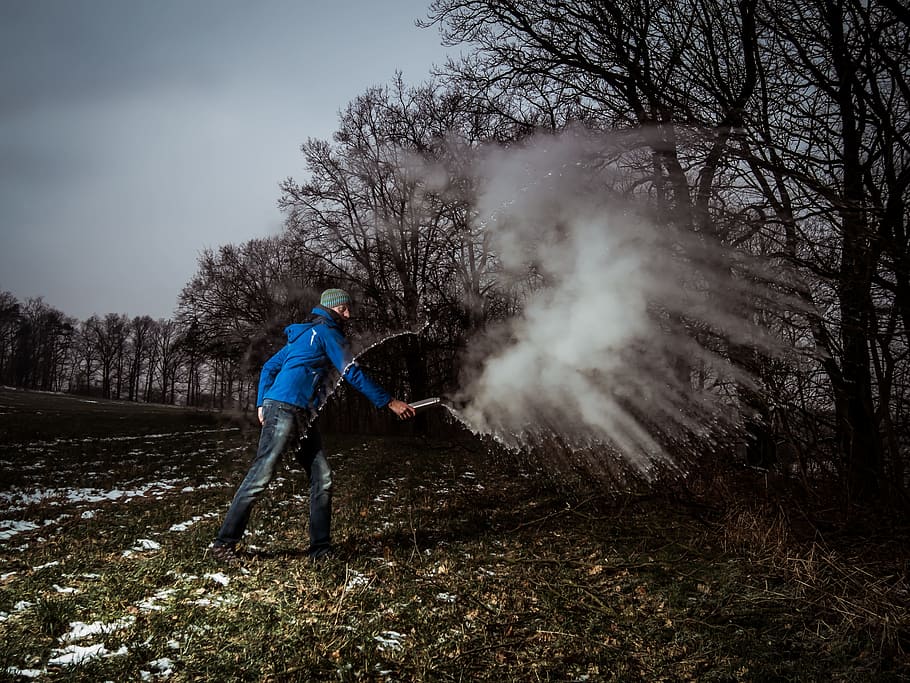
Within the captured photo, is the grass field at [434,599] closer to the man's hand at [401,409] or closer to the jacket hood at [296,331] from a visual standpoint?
the man's hand at [401,409]

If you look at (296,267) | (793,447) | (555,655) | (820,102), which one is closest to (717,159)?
(820,102)

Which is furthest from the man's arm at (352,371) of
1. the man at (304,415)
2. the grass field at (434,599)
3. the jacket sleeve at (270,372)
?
the grass field at (434,599)

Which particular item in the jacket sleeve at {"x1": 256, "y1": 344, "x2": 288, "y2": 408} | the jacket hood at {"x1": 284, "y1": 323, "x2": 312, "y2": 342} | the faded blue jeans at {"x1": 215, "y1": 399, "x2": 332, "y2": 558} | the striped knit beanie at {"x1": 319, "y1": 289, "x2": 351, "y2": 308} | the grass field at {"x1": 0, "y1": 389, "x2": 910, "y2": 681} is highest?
the striped knit beanie at {"x1": 319, "y1": 289, "x2": 351, "y2": 308}

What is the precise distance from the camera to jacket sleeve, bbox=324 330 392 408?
457cm

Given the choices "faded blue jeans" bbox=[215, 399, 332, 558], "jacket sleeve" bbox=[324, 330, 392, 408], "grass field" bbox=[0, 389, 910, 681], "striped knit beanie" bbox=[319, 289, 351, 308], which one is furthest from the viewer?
"striped knit beanie" bbox=[319, 289, 351, 308]

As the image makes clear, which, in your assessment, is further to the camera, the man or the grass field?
the man

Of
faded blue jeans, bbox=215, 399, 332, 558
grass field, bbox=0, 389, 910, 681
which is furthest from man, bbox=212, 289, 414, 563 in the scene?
grass field, bbox=0, 389, 910, 681

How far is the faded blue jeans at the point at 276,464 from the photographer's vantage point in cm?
443

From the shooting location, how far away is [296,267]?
2370 cm

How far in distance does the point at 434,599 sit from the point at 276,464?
1.73 m

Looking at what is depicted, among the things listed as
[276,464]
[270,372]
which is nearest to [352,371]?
[270,372]

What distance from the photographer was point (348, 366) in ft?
15.0

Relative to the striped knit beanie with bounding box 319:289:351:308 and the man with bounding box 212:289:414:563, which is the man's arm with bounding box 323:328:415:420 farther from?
the striped knit beanie with bounding box 319:289:351:308

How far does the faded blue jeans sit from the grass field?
27cm
